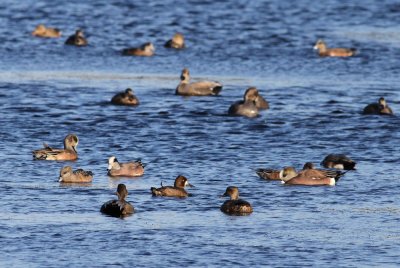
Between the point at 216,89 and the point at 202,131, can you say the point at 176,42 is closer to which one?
the point at 216,89

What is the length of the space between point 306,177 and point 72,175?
12.3 feet

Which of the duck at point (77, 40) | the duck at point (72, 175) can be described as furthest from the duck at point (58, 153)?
the duck at point (77, 40)

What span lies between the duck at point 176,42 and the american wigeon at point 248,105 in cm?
882

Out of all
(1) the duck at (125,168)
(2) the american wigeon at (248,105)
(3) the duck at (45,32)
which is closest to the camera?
(1) the duck at (125,168)

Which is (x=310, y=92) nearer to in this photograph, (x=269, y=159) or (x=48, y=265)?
(x=269, y=159)

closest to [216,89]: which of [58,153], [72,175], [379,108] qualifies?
[379,108]

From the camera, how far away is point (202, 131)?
89.4 ft

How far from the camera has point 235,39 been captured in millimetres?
40188

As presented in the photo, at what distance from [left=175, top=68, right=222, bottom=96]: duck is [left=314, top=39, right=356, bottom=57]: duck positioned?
568 centimetres

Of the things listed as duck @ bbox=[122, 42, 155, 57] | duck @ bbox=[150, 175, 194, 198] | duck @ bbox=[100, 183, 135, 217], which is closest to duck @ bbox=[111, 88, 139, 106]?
duck @ bbox=[122, 42, 155, 57]

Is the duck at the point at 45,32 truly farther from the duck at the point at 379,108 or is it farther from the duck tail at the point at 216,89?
the duck at the point at 379,108

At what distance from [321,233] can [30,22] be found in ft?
88.6

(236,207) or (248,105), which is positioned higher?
(248,105)

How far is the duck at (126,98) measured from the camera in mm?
29969
